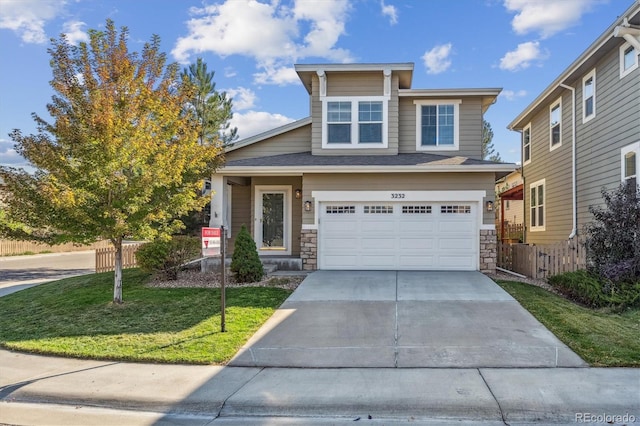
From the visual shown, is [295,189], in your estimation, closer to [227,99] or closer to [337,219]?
[337,219]

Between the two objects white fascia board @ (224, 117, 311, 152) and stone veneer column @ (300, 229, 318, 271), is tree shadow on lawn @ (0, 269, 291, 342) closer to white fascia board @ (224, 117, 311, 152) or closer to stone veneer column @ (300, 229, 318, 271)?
stone veneer column @ (300, 229, 318, 271)

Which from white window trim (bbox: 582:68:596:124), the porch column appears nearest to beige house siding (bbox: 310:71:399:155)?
the porch column

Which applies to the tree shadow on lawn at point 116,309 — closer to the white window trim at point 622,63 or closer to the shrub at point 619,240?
the shrub at point 619,240

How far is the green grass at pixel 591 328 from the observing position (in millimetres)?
5801

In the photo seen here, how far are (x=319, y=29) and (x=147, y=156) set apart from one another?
9793 mm

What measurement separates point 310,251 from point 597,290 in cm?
706

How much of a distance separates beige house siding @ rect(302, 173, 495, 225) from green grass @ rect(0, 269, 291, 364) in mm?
3870

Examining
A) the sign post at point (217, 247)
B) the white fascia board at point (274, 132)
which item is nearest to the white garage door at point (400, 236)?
the white fascia board at point (274, 132)

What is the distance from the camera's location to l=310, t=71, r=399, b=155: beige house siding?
1405 centimetres

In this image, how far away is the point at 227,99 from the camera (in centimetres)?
2262

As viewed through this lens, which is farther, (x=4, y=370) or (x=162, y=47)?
(x=162, y=47)

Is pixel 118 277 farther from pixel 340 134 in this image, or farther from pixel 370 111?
pixel 370 111

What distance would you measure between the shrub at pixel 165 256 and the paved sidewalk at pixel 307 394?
5763mm

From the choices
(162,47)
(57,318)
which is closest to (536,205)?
(162,47)
